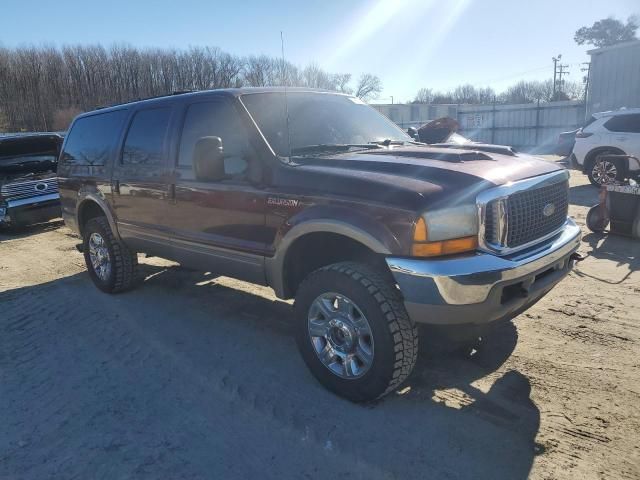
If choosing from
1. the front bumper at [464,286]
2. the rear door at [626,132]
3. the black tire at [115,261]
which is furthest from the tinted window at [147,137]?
the rear door at [626,132]

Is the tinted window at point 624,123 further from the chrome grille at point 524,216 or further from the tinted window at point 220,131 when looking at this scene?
the tinted window at point 220,131

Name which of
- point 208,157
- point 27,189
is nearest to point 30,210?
point 27,189

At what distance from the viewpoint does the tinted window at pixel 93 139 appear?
17.5 feet

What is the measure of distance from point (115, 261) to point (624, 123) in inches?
457

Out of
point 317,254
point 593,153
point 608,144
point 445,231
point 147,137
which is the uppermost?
point 147,137

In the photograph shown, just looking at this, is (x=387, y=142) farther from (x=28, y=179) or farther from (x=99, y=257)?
(x=28, y=179)

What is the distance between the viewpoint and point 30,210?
9570 mm

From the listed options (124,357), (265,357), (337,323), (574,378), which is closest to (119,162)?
(124,357)

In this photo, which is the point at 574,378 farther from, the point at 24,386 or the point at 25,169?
the point at 25,169

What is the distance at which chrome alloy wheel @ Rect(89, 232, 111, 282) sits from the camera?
5614 mm

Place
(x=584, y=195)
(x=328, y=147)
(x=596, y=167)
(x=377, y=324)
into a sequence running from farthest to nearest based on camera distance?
(x=596, y=167) → (x=584, y=195) → (x=328, y=147) → (x=377, y=324)

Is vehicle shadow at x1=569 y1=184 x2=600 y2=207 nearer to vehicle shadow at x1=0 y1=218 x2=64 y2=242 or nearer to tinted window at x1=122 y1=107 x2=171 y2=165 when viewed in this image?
tinted window at x1=122 y1=107 x2=171 y2=165

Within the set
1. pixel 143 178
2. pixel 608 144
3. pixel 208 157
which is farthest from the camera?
pixel 608 144

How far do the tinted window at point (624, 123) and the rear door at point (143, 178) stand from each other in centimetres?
1103
